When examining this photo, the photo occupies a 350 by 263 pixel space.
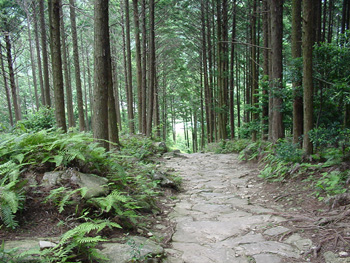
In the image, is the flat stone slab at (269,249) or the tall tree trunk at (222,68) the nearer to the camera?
the flat stone slab at (269,249)

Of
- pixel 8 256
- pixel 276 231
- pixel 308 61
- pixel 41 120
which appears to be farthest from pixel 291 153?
pixel 41 120

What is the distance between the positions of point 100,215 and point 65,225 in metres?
0.53

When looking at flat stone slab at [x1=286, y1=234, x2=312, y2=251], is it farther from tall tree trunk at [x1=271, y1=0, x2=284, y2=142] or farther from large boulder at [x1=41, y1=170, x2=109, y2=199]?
tall tree trunk at [x1=271, y1=0, x2=284, y2=142]

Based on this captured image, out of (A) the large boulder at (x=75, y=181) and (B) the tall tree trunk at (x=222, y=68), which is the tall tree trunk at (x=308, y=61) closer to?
(A) the large boulder at (x=75, y=181)

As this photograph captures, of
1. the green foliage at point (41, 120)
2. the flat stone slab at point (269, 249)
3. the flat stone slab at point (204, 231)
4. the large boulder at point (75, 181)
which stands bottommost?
the flat stone slab at point (204, 231)

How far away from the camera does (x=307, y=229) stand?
11.9 ft

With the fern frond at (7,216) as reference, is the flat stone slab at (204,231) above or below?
below

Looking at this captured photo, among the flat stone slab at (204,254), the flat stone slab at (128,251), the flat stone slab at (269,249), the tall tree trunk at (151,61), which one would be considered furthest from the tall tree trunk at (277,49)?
the tall tree trunk at (151,61)

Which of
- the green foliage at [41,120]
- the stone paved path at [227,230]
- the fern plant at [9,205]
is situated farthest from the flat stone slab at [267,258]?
the green foliage at [41,120]

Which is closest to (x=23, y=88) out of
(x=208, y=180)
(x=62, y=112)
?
(x=62, y=112)

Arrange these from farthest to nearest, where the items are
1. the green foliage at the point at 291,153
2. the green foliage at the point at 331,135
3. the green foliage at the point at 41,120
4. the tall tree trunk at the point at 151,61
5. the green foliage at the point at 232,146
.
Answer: the green foliage at the point at 232,146 → the tall tree trunk at the point at 151,61 → the green foliage at the point at 41,120 → the green foliage at the point at 291,153 → the green foliage at the point at 331,135

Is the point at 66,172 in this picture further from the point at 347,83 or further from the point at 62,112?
the point at 347,83

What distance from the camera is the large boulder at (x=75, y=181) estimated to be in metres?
3.73

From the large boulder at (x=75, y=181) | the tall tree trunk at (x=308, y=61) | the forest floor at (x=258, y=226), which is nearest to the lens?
the forest floor at (x=258, y=226)
